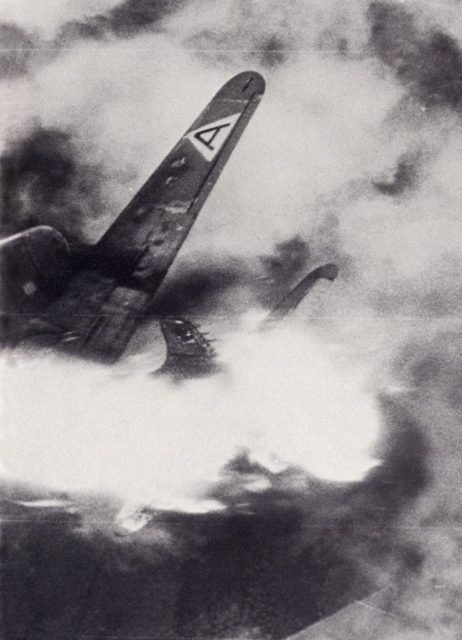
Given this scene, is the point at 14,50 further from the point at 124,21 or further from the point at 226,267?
the point at 226,267

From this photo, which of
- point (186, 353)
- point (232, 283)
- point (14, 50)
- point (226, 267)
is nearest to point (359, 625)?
point (186, 353)

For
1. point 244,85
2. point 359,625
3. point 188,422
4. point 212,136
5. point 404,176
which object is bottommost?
point 359,625

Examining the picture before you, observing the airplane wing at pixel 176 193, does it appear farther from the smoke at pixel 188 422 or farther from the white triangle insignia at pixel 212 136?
the smoke at pixel 188 422

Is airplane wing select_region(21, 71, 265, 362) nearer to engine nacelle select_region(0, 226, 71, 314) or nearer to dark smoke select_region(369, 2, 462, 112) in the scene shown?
engine nacelle select_region(0, 226, 71, 314)

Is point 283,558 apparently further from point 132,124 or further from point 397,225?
point 132,124

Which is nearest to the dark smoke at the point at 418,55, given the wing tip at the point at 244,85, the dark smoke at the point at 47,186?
the wing tip at the point at 244,85

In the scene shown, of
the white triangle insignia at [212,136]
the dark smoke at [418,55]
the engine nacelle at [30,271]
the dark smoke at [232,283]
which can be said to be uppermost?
the dark smoke at [418,55]
